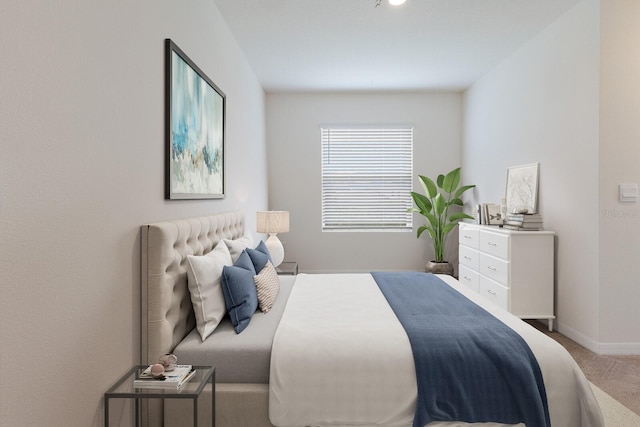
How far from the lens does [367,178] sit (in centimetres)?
586

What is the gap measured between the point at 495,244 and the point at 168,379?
10.4 ft

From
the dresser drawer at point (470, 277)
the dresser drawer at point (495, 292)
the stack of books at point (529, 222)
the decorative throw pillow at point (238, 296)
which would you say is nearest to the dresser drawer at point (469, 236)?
the dresser drawer at point (470, 277)

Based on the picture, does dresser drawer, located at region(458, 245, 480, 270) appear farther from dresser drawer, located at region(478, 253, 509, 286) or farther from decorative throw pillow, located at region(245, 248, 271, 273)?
decorative throw pillow, located at region(245, 248, 271, 273)

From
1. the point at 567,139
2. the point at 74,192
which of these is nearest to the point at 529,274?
the point at 567,139

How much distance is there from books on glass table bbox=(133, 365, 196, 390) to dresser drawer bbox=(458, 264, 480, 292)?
3.37 metres

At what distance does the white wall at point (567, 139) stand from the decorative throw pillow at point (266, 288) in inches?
94.3

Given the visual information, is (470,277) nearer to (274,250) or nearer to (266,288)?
(274,250)

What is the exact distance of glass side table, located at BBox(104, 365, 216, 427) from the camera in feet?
4.57

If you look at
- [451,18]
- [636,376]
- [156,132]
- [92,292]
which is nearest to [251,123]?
[451,18]

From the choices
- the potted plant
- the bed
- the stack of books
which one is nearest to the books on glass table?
the bed

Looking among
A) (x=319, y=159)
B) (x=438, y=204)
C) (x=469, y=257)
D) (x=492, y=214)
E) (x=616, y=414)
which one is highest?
(x=319, y=159)

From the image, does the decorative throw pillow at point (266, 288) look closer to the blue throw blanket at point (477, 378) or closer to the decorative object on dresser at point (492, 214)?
the blue throw blanket at point (477, 378)

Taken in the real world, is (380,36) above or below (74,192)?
above

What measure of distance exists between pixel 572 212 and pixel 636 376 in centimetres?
125
